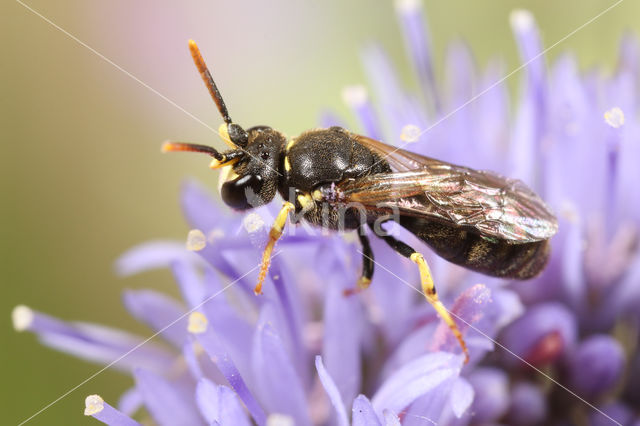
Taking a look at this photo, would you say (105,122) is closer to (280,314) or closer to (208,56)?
(208,56)

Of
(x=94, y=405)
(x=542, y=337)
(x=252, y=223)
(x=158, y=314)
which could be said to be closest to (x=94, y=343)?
(x=158, y=314)

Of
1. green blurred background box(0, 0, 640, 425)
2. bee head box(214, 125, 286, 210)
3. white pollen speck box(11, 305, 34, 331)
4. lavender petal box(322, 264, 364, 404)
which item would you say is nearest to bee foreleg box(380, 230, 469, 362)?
lavender petal box(322, 264, 364, 404)

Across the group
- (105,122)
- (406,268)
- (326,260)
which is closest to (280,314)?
(326,260)

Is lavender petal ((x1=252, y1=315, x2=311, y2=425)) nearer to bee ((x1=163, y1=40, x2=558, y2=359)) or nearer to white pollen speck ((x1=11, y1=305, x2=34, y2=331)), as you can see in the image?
bee ((x1=163, y1=40, x2=558, y2=359))

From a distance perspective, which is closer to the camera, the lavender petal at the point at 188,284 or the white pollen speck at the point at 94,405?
the white pollen speck at the point at 94,405

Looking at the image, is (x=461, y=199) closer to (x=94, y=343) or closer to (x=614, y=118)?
(x=614, y=118)

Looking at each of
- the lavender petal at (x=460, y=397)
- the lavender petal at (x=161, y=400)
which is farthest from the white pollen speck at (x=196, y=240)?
the lavender petal at (x=460, y=397)

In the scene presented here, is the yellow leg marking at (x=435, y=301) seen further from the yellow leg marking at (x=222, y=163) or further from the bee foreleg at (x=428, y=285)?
the yellow leg marking at (x=222, y=163)
